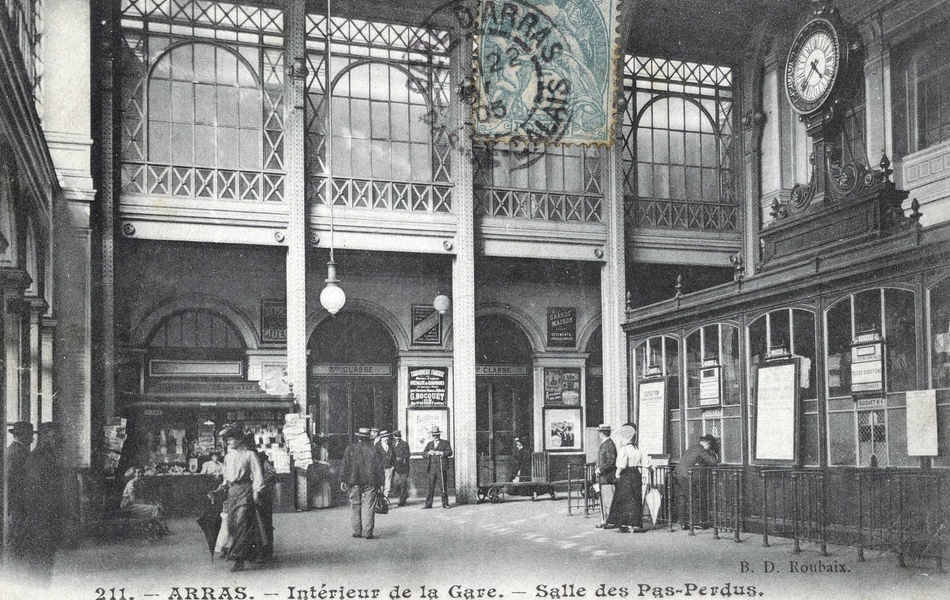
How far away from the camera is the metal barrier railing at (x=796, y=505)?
1041 centimetres

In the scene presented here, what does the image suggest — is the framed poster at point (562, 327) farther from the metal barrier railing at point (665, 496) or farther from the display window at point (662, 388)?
the metal barrier railing at point (665, 496)

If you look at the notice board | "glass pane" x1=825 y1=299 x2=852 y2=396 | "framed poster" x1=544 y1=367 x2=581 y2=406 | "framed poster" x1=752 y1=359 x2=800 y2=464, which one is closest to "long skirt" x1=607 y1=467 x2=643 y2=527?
"framed poster" x1=752 y1=359 x2=800 y2=464

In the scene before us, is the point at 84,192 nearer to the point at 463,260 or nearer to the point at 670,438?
the point at 463,260

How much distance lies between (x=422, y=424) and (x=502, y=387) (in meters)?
2.20

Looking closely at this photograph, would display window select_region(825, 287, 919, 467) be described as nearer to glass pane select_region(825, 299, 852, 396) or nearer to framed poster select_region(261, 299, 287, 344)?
glass pane select_region(825, 299, 852, 396)

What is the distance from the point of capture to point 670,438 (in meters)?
14.0

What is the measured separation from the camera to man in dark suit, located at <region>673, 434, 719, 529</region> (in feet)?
40.4

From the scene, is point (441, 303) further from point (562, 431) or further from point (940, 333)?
point (940, 333)

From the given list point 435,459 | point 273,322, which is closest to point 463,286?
point 435,459

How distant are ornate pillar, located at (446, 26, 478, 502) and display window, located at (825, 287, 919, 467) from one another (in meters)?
7.86

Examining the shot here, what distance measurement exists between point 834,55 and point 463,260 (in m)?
8.22

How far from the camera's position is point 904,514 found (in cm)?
931

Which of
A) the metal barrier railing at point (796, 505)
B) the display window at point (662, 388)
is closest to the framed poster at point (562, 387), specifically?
the display window at point (662, 388)

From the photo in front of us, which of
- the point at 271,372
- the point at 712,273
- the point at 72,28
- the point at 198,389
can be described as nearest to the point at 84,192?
the point at 72,28
